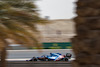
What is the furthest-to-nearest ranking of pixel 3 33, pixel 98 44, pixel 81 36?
pixel 3 33 < pixel 81 36 < pixel 98 44

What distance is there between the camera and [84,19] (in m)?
2.41

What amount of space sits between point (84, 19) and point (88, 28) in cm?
11

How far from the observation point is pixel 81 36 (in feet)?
7.86

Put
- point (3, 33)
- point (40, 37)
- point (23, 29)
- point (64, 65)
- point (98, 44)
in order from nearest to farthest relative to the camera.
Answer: point (98, 44)
point (3, 33)
point (23, 29)
point (40, 37)
point (64, 65)

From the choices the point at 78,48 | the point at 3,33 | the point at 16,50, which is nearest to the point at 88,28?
the point at 78,48

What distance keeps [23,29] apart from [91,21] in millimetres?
5940

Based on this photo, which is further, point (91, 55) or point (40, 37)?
point (40, 37)

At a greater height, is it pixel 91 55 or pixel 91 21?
pixel 91 21

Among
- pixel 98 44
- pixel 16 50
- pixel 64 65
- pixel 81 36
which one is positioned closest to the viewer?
pixel 98 44

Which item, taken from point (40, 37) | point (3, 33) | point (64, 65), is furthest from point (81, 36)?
point (64, 65)

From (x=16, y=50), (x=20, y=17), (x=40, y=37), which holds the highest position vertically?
(x=20, y=17)

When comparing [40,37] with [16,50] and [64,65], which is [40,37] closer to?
[64,65]

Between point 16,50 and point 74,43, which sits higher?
point 74,43

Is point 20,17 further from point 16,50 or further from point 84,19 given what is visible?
point 16,50
